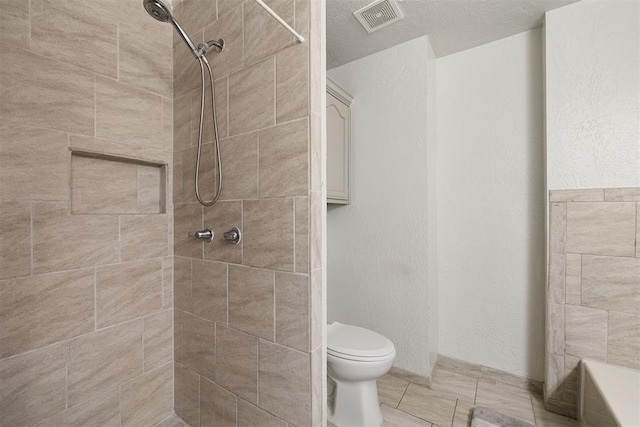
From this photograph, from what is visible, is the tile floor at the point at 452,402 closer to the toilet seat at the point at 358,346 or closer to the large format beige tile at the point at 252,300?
the toilet seat at the point at 358,346

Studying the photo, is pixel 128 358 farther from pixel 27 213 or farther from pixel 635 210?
pixel 635 210

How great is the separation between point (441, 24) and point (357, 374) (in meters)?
2.12

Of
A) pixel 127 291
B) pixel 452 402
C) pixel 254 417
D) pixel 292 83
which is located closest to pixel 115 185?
pixel 127 291

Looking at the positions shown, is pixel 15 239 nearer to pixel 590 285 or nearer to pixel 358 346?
pixel 358 346

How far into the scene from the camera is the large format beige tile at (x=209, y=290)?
3.99 feet

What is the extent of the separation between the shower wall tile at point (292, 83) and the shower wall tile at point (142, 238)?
89cm

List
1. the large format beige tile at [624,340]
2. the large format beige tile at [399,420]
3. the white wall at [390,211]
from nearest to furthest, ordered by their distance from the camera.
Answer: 1. the large format beige tile at [624,340]
2. the large format beige tile at [399,420]
3. the white wall at [390,211]

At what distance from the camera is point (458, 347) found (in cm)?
194

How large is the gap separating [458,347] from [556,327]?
0.65 meters

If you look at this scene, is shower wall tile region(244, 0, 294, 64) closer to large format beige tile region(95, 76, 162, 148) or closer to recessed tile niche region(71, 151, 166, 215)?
large format beige tile region(95, 76, 162, 148)

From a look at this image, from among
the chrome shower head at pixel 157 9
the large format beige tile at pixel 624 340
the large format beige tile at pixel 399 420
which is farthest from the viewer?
the large format beige tile at pixel 399 420

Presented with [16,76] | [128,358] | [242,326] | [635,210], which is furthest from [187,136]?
[635,210]

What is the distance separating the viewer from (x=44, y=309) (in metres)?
1.04

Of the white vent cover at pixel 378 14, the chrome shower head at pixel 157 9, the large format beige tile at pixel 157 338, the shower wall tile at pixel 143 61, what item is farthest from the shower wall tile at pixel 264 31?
the large format beige tile at pixel 157 338
